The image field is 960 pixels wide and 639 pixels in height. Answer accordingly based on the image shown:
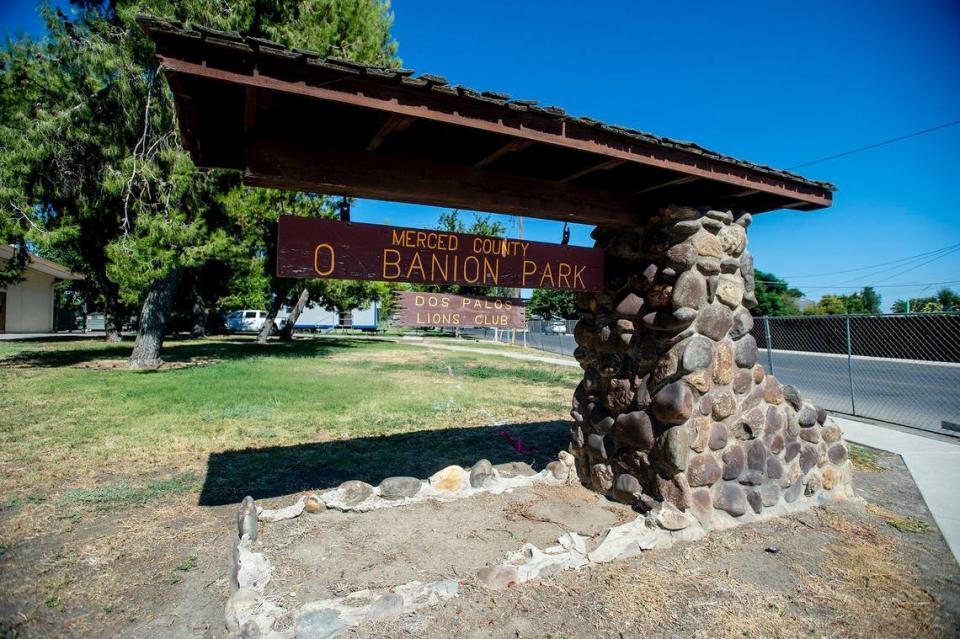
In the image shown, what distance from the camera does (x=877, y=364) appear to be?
1955 centimetres

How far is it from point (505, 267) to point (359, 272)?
3.71 feet

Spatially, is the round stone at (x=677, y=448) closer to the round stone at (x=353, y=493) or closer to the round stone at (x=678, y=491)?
the round stone at (x=678, y=491)

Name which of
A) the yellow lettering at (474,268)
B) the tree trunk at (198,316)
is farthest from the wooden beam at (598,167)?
the tree trunk at (198,316)

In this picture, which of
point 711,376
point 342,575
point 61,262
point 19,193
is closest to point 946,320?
point 711,376

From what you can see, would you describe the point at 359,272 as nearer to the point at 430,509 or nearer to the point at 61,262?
the point at 430,509

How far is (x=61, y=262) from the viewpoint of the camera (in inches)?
→ 1543

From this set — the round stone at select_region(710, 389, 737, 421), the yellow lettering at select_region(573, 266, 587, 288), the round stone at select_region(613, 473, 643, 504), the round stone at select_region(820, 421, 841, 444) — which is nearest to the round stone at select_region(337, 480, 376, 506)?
the round stone at select_region(613, 473, 643, 504)

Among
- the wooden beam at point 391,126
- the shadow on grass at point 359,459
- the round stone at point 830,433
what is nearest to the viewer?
the wooden beam at point 391,126

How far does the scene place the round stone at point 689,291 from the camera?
3959 mm

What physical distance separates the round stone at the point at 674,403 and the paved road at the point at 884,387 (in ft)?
21.6

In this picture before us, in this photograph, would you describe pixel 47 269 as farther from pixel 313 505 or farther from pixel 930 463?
pixel 930 463

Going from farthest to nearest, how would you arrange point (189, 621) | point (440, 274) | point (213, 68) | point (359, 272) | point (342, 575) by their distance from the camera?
point (440, 274), point (359, 272), point (342, 575), point (189, 621), point (213, 68)

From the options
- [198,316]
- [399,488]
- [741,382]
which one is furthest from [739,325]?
[198,316]

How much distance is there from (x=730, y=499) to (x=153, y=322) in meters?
15.1
